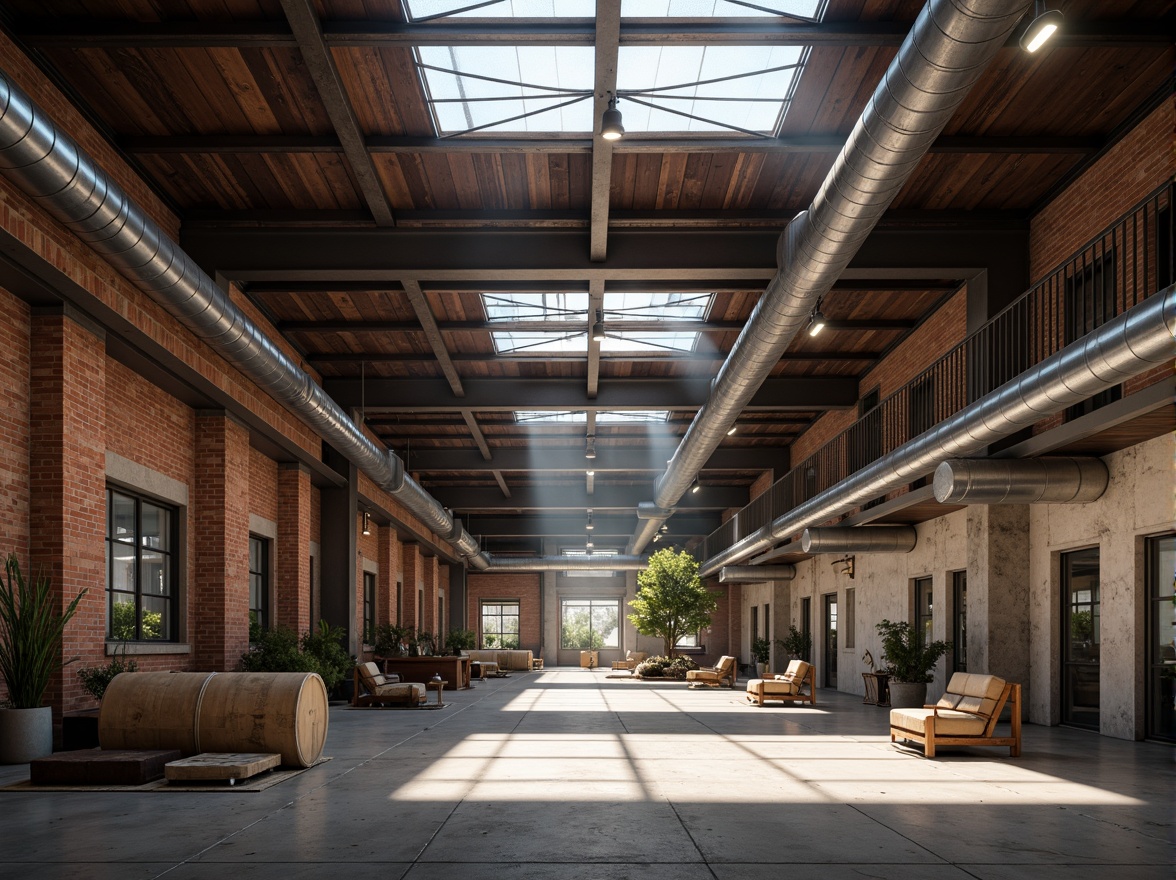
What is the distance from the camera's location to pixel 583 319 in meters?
14.9

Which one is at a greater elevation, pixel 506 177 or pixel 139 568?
pixel 506 177

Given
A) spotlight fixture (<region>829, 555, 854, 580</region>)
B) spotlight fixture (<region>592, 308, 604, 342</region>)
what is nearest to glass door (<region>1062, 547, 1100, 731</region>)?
spotlight fixture (<region>592, 308, 604, 342</region>)

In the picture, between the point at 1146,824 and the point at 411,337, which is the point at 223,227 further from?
the point at 1146,824

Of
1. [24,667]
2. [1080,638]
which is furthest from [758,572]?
[24,667]

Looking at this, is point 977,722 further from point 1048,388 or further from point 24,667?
point 24,667

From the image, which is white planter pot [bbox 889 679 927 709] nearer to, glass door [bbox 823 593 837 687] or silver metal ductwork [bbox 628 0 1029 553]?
silver metal ductwork [bbox 628 0 1029 553]

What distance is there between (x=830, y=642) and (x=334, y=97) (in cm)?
1952

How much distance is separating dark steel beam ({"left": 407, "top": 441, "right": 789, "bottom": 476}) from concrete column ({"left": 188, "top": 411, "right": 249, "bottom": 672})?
1031 cm

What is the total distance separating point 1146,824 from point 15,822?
277 inches

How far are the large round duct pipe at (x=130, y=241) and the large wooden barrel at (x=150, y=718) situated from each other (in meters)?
3.47

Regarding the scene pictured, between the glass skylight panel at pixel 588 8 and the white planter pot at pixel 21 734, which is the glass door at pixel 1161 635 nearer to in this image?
the glass skylight panel at pixel 588 8

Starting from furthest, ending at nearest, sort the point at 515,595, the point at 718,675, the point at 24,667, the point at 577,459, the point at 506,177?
the point at 515,595 → the point at 718,675 → the point at 577,459 → the point at 506,177 → the point at 24,667

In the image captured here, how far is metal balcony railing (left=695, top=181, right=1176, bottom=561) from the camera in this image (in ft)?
31.4

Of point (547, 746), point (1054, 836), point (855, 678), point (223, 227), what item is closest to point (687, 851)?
point (1054, 836)
